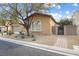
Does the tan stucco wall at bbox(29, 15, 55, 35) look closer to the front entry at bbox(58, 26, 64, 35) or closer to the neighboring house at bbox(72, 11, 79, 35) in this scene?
the front entry at bbox(58, 26, 64, 35)

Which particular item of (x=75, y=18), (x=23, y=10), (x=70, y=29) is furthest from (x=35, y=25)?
A: (x=75, y=18)

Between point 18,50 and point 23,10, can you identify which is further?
point 23,10

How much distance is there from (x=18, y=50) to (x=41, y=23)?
0.77 m

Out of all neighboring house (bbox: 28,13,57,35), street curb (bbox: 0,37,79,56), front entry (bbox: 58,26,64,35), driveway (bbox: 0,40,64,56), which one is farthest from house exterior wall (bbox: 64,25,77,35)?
driveway (bbox: 0,40,64,56)

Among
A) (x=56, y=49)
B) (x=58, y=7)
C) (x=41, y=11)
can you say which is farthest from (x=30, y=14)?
(x=56, y=49)

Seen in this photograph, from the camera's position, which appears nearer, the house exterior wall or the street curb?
the street curb

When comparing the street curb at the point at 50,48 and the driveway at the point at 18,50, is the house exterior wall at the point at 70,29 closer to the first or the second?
the street curb at the point at 50,48

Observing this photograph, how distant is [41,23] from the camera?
13.8 feet

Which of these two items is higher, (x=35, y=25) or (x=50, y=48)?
(x=35, y=25)

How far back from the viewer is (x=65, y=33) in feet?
13.4

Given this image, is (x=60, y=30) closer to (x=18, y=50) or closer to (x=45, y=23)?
(x=45, y=23)

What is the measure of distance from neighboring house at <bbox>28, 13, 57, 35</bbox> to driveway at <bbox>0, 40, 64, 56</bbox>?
416mm

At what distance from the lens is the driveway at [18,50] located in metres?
3.93

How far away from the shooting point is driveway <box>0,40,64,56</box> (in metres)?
3.93
